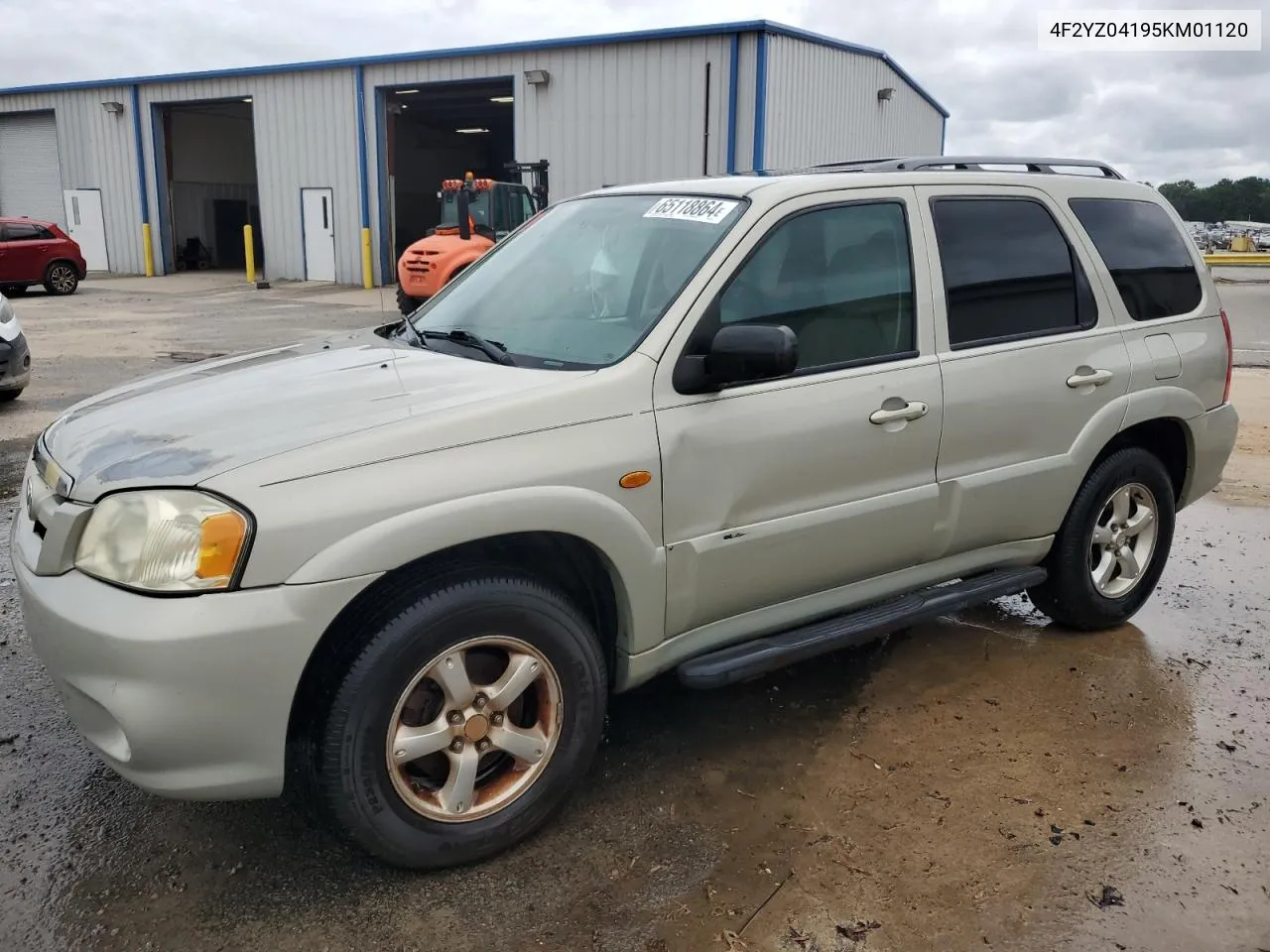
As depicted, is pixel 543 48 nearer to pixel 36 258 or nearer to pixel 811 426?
pixel 36 258

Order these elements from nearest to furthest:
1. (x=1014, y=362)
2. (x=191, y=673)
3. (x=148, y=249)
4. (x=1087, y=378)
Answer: (x=191, y=673) → (x=1014, y=362) → (x=1087, y=378) → (x=148, y=249)

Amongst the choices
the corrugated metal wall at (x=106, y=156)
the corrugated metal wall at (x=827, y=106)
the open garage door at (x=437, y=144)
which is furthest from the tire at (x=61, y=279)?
the corrugated metal wall at (x=827, y=106)

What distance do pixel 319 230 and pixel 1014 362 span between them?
25592mm

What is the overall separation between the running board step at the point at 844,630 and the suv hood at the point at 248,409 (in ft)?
3.23

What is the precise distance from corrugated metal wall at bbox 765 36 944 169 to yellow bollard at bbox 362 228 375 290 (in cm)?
1017

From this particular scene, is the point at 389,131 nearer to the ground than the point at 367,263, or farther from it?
farther from it

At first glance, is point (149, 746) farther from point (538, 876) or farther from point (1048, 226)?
point (1048, 226)

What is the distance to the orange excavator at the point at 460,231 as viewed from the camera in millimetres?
16406

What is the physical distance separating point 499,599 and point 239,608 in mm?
632

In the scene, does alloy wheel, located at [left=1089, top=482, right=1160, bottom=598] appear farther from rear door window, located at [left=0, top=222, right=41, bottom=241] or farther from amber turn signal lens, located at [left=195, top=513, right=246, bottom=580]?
rear door window, located at [left=0, top=222, right=41, bottom=241]

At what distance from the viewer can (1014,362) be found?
3736 millimetres

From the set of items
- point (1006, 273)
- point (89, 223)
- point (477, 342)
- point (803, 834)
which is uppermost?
point (89, 223)

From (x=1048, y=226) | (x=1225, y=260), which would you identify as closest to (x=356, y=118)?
(x=1048, y=226)

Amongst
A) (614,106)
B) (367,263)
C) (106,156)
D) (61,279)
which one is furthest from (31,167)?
(614,106)
